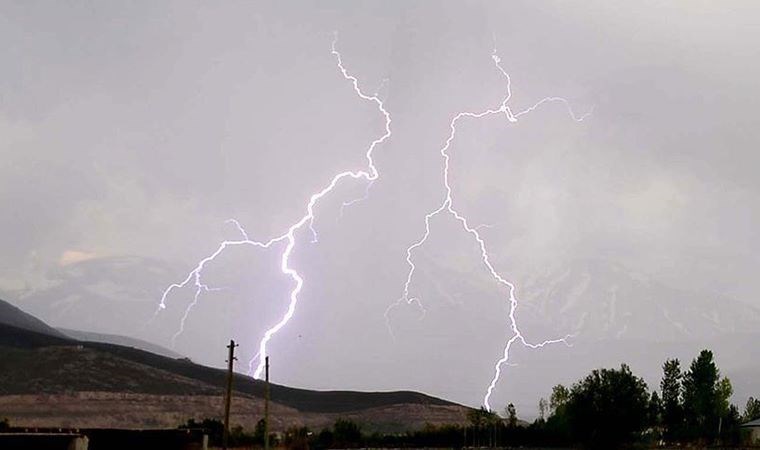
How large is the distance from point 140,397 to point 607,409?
→ 51.4m

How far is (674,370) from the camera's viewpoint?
75250 mm

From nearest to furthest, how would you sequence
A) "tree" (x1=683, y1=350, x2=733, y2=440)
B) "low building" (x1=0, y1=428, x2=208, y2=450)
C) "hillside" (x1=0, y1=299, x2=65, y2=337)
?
"low building" (x1=0, y1=428, x2=208, y2=450) → "tree" (x1=683, y1=350, x2=733, y2=440) → "hillside" (x1=0, y1=299, x2=65, y2=337)

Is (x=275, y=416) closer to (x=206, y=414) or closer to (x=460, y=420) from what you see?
(x=206, y=414)

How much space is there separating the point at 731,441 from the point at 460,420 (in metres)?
41.1

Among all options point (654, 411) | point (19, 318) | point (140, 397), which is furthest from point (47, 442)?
point (19, 318)

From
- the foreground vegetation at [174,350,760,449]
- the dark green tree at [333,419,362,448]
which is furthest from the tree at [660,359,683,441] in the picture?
the dark green tree at [333,419,362,448]

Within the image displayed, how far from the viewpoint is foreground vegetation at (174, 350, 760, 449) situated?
60.2 metres

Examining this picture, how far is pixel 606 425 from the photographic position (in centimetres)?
6041

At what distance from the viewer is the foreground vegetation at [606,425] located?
2370 inches

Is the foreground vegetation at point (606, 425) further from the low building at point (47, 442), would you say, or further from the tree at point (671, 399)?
the low building at point (47, 442)

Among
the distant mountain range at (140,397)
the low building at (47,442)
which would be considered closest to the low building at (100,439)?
the low building at (47,442)

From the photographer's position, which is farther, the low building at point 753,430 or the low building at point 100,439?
the low building at point 753,430

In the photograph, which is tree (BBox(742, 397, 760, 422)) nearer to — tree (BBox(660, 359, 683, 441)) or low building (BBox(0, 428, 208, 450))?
tree (BBox(660, 359, 683, 441))

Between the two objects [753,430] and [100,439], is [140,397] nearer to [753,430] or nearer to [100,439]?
[753,430]
